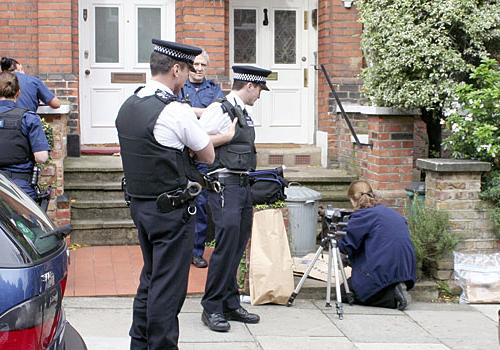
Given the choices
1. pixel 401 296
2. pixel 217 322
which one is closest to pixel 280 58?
pixel 401 296

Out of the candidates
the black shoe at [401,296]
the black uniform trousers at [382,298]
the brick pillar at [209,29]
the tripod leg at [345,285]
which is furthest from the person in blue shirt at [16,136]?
the brick pillar at [209,29]

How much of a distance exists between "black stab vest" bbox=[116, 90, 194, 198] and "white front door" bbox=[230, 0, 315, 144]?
6.48 metres

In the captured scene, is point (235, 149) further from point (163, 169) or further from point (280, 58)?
point (280, 58)

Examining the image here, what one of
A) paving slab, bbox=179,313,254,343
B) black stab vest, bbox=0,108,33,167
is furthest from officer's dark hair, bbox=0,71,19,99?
paving slab, bbox=179,313,254,343

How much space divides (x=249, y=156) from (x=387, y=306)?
6.50 feet

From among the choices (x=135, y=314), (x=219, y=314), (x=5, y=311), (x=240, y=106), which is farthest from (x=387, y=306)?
(x=5, y=311)

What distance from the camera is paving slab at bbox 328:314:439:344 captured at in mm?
6879

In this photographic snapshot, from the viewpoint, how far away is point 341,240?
7621 millimetres

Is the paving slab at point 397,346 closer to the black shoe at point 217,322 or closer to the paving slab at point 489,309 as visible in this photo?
the black shoe at point 217,322

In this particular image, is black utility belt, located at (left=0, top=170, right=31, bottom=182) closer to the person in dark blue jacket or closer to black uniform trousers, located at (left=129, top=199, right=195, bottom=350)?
black uniform trousers, located at (left=129, top=199, right=195, bottom=350)

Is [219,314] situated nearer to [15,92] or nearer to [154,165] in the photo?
[154,165]

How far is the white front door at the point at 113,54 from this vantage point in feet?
37.5

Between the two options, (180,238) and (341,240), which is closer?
(180,238)

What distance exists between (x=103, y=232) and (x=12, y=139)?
100 inches
